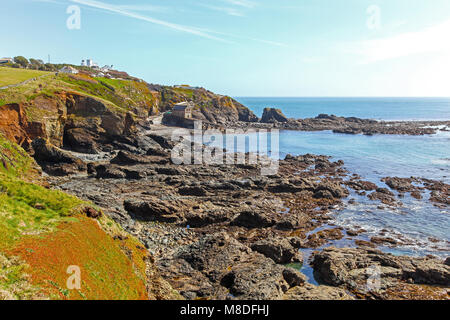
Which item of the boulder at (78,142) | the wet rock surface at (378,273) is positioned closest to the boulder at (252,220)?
the wet rock surface at (378,273)

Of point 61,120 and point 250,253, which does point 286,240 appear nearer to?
point 250,253

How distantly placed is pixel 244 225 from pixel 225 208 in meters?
3.78

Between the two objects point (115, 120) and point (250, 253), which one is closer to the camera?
point (250, 253)

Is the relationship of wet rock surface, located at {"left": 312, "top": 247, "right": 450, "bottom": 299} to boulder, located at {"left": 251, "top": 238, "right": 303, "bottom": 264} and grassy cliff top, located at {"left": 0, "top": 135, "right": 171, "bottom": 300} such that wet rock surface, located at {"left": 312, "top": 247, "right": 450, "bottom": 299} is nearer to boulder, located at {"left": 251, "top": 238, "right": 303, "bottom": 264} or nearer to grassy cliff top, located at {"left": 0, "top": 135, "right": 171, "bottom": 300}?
boulder, located at {"left": 251, "top": 238, "right": 303, "bottom": 264}

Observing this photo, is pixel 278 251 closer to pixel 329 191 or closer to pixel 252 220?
pixel 252 220

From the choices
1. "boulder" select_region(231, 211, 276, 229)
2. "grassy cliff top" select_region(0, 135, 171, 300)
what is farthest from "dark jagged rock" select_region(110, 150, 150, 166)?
"grassy cliff top" select_region(0, 135, 171, 300)

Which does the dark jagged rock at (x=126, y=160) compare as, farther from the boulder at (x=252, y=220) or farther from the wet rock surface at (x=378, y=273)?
the wet rock surface at (x=378, y=273)

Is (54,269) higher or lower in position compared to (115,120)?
lower

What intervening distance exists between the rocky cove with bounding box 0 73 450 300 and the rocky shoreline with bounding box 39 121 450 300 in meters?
0.11

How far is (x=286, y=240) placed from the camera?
26359mm

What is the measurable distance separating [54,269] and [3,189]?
30.5 ft

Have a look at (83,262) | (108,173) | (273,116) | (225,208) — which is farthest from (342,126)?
(83,262)

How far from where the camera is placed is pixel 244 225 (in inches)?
1210
